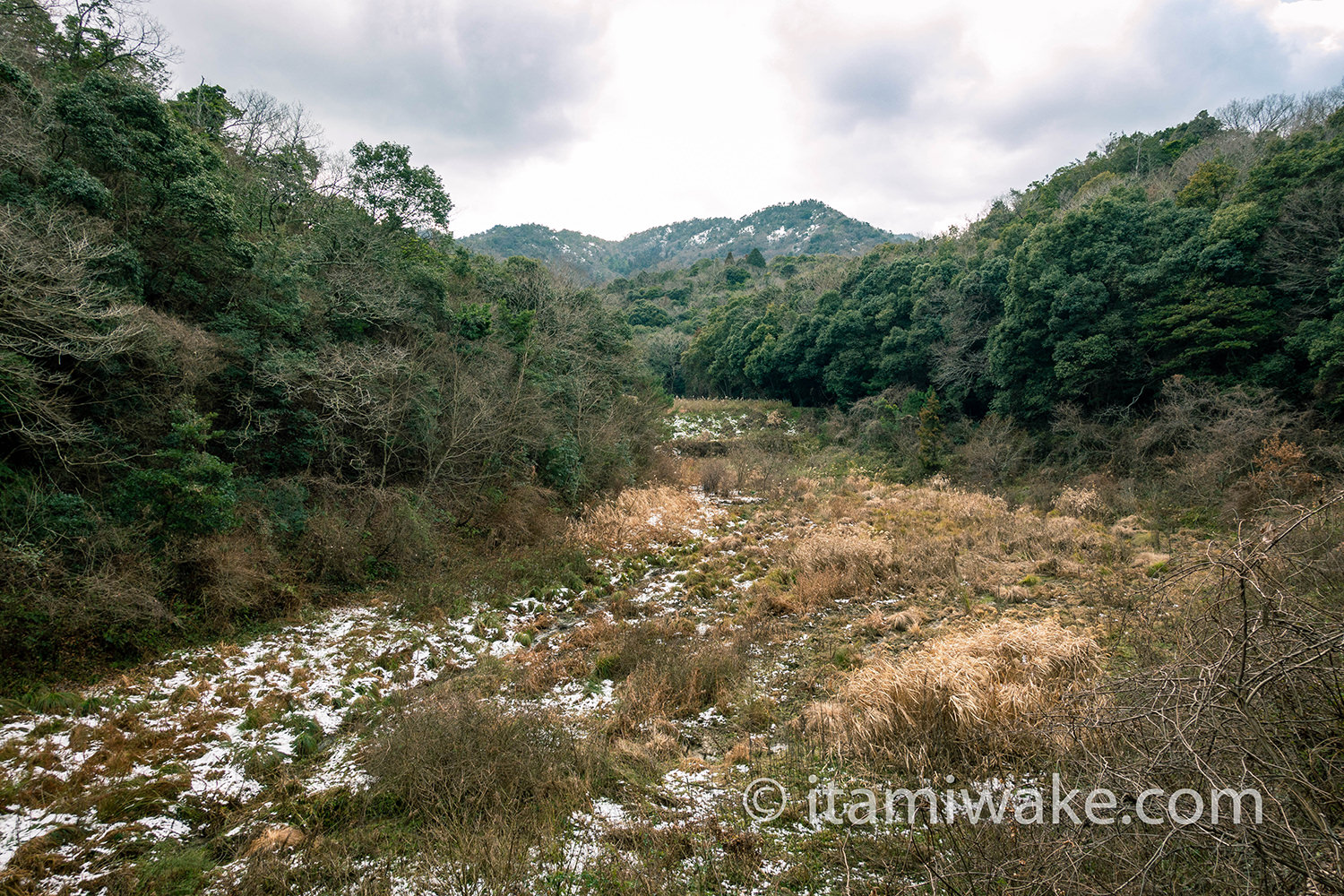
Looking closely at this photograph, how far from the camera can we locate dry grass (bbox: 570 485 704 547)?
45.2 feet

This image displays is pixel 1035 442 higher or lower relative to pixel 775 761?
higher

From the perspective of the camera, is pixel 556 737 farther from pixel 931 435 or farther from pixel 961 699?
pixel 931 435

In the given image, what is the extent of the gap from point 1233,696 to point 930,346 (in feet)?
77.3

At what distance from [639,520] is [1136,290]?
15761 mm

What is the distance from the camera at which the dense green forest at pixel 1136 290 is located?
43.3ft

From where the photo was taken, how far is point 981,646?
244 inches

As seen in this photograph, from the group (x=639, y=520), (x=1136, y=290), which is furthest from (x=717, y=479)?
(x=1136, y=290)

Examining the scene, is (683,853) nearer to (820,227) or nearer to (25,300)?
(25,300)

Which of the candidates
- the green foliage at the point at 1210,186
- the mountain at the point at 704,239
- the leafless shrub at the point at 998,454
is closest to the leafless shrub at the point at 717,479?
the leafless shrub at the point at 998,454

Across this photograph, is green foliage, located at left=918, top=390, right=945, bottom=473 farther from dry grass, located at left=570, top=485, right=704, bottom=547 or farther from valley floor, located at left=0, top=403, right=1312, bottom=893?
valley floor, located at left=0, top=403, right=1312, bottom=893

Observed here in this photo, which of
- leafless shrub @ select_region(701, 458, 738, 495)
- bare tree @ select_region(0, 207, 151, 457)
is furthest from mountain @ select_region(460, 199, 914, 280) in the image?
bare tree @ select_region(0, 207, 151, 457)

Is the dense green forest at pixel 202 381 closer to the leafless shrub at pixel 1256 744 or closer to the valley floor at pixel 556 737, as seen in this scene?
the valley floor at pixel 556 737

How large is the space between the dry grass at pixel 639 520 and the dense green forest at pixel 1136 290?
12.4 metres

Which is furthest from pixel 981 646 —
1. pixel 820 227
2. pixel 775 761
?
pixel 820 227
